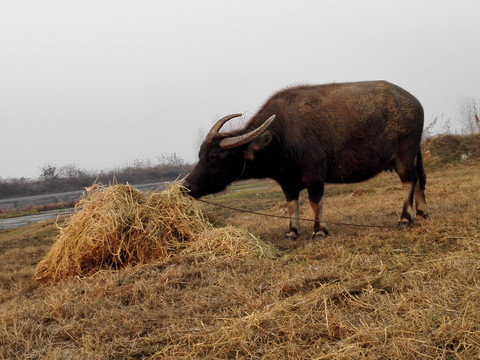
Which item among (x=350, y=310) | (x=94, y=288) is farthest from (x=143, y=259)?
(x=350, y=310)

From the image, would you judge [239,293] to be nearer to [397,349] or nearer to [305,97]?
[397,349]

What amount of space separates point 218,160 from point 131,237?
146cm

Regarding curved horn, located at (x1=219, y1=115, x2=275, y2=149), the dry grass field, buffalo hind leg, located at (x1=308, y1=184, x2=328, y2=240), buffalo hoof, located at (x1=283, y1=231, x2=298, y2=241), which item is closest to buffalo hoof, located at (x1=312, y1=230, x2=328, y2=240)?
buffalo hind leg, located at (x1=308, y1=184, x2=328, y2=240)

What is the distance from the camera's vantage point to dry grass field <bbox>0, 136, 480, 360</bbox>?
5.90 feet

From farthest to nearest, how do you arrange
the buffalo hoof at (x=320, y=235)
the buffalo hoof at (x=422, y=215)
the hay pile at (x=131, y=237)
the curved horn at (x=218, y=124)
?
the buffalo hoof at (x=422, y=215), the curved horn at (x=218, y=124), the buffalo hoof at (x=320, y=235), the hay pile at (x=131, y=237)

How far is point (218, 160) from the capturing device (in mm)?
5055

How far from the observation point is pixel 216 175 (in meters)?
5.09

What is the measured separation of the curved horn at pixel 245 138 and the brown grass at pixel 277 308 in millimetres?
1451

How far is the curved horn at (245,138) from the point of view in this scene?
15.8ft

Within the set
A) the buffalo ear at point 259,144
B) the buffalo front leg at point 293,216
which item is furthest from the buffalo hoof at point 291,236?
the buffalo ear at point 259,144

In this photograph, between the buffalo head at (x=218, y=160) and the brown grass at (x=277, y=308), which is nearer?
the brown grass at (x=277, y=308)

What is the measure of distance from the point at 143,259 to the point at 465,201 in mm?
5585

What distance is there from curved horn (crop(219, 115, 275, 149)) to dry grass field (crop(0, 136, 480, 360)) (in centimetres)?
149

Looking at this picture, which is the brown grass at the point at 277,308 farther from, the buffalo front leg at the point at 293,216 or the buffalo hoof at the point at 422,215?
the buffalo hoof at the point at 422,215
